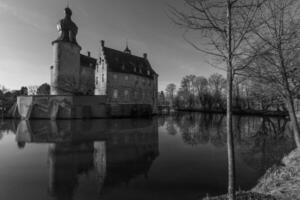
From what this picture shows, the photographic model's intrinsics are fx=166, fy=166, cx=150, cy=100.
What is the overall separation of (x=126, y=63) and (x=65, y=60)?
41.0 feet

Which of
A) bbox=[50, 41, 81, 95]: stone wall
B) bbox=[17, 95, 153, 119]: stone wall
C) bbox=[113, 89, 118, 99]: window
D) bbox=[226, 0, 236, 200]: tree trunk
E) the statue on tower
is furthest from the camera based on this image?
bbox=[113, 89, 118, 99]: window

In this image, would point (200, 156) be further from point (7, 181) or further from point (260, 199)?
point (7, 181)

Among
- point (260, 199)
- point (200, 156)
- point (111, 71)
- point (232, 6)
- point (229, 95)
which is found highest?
point (111, 71)

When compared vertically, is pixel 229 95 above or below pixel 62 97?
below

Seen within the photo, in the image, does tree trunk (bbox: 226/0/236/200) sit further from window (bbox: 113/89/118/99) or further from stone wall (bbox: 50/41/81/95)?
stone wall (bbox: 50/41/81/95)

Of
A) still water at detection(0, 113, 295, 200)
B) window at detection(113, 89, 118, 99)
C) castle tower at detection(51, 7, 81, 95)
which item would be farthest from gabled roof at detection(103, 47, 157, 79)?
still water at detection(0, 113, 295, 200)

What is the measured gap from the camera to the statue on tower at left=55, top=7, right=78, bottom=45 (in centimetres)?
3128

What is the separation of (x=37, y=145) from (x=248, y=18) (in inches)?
521

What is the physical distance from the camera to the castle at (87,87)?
1094 inches

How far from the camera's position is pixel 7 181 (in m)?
5.79

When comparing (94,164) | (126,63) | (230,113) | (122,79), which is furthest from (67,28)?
(230,113)

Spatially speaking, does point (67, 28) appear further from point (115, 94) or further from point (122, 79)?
point (115, 94)

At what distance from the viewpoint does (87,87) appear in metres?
38.2

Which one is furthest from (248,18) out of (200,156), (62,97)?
(62,97)
